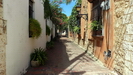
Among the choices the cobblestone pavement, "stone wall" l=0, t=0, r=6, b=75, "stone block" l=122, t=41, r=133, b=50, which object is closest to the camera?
"stone wall" l=0, t=0, r=6, b=75

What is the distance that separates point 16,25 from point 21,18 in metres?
0.50

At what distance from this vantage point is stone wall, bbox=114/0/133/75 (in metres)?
2.67

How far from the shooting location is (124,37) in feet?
9.80

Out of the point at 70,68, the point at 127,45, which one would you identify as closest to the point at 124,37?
the point at 127,45

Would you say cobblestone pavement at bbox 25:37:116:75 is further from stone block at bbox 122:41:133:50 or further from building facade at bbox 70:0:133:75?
stone block at bbox 122:41:133:50

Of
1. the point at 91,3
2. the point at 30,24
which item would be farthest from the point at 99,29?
the point at 30,24

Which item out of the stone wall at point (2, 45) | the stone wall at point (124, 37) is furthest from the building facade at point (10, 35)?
the stone wall at point (124, 37)

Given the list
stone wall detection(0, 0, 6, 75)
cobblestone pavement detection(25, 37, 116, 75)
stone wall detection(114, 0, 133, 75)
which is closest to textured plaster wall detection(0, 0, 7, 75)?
stone wall detection(0, 0, 6, 75)

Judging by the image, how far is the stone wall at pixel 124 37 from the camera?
2.67m

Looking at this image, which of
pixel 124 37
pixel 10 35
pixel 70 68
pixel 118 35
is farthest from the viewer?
pixel 70 68

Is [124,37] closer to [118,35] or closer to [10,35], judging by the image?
[118,35]

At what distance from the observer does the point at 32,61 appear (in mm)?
4332

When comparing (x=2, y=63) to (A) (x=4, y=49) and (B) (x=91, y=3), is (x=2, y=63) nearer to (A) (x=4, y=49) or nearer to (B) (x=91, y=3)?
(A) (x=4, y=49)

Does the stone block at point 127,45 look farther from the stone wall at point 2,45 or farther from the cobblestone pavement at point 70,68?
the stone wall at point 2,45
